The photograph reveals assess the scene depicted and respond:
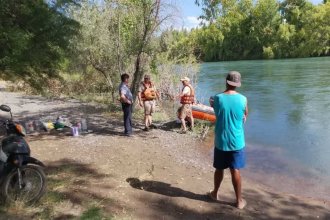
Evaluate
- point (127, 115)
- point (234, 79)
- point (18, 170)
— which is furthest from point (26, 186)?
point (127, 115)

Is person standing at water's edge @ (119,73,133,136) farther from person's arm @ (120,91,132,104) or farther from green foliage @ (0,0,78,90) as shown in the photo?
green foliage @ (0,0,78,90)

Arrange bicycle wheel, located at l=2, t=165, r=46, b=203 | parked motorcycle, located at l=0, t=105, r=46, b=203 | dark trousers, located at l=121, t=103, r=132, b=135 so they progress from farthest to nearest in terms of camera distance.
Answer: dark trousers, located at l=121, t=103, r=132, b=135, bicycle wheel, located at l=2, t=165, r=46, b=203, parked motorcycle, located at l=0, t=105, r=46, b=203

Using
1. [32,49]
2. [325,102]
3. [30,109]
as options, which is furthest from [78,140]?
[325,102]

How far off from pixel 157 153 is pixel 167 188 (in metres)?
2.58

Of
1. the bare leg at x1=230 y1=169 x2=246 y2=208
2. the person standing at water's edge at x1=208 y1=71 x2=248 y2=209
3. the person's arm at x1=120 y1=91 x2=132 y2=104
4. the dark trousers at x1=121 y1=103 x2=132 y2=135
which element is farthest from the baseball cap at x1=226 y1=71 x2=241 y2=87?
the dark trousers at x1=121 y1=103 x2=132 y2=135

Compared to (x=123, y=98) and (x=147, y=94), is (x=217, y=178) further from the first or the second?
(x=147, y=94)

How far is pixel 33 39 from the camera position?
22.2ft

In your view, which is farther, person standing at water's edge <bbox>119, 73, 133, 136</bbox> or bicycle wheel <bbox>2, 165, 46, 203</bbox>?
person standing at water's edge <bbox>119, 73, 133, 136</bbox>

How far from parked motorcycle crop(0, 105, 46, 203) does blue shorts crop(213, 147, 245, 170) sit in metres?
2.36

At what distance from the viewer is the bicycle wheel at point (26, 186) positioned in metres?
5.14

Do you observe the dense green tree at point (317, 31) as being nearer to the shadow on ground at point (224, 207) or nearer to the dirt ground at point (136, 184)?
the dirt ground at point (136, 184)

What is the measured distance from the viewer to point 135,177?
278 inches

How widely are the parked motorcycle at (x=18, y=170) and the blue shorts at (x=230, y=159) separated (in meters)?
2.36

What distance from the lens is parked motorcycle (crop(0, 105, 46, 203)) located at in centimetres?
504
